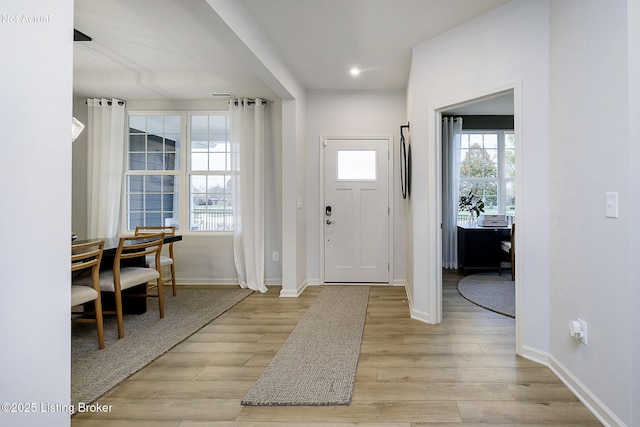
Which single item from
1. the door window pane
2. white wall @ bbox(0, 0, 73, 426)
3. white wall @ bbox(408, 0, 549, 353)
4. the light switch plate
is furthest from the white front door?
white wall @ bbox(0, 0, 73, 426)

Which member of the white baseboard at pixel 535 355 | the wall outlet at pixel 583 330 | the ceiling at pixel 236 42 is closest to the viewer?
the wall outlet at pixel 583 330

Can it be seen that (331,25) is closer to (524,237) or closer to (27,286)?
(524,237)

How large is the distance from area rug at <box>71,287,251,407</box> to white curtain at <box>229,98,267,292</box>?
19.7 inches

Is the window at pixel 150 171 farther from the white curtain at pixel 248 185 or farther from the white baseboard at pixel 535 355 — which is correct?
the white baseboard at pixel 535 355

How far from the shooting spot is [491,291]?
14.3 feet

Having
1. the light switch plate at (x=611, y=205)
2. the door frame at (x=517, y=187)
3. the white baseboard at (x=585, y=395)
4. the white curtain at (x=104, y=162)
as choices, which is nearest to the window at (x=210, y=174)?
the white curtain at (x=104, y=162)

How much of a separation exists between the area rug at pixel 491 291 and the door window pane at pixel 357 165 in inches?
75.9

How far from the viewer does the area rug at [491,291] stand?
370cm

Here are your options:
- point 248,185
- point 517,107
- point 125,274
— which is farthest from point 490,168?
point 125,274

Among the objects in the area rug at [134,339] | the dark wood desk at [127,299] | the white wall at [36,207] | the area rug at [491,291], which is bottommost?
the area rug at [134,339]

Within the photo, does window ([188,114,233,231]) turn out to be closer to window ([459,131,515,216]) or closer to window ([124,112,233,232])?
window ([124,112,233,232])

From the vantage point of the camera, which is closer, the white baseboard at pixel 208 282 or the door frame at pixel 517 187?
the door frame at pixel 517 187

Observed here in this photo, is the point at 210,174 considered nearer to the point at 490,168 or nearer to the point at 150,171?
the point at 150,171

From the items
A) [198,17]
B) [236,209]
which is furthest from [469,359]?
[236,209]
